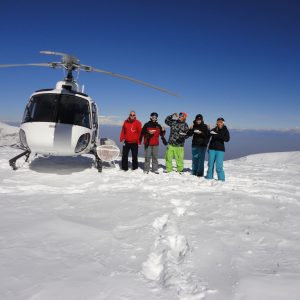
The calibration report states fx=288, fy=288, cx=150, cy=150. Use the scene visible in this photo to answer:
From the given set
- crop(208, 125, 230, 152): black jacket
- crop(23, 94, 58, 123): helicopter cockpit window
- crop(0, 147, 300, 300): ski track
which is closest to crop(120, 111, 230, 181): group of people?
crop(208, 125, 230, 152): black jacket

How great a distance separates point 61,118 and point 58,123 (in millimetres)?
209

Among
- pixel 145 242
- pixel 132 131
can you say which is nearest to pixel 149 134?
pixel 132 131

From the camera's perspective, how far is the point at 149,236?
418 cm

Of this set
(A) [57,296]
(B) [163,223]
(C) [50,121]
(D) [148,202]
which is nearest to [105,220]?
(B) [163,223]

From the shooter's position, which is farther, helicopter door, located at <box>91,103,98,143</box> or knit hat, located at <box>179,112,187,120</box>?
knit hat, located at <box>179,112,187,120</box>

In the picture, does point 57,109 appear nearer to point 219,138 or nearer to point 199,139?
point 199,139

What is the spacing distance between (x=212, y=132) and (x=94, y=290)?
22.9 feet

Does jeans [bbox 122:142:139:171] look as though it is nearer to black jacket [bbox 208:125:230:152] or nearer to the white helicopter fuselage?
the white helicopter fuselage

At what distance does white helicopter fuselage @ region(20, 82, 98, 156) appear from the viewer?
27.0ft

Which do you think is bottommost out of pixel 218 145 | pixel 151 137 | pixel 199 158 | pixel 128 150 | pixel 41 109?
pixel 199 158

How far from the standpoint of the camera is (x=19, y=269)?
9.92 ft

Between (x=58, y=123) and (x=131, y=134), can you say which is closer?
(x=58, y=123)

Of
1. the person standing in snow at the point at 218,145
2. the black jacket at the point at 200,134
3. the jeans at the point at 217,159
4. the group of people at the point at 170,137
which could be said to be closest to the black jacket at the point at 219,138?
the person standing in snow at the point at 218,145

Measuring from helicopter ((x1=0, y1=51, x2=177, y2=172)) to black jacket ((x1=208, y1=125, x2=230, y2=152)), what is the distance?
1868 mm
